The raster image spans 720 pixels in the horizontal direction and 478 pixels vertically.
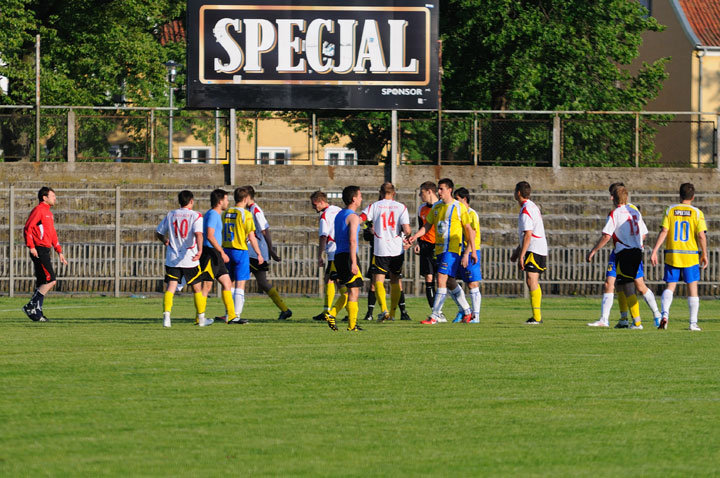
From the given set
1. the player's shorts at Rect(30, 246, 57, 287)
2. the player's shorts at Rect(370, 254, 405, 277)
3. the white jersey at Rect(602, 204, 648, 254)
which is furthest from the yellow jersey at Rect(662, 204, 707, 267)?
the player's shorts at Rect(30, 246, 57, 287)

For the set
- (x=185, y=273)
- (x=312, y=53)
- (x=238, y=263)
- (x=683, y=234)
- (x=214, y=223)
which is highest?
(x=312, y=53)

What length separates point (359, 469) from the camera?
619 cm

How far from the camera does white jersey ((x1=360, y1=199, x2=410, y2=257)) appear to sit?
52.5 ft

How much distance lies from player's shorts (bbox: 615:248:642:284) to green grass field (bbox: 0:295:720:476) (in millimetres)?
1085

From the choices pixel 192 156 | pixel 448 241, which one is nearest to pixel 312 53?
pixel 448 241

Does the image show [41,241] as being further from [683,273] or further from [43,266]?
[683,273]

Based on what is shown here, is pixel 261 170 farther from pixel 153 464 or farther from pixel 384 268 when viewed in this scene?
pixel 153 464

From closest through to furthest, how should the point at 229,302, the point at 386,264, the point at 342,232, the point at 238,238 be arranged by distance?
the point at 342,232
the point at 229,302
the point at 238,238
the point at 386,264

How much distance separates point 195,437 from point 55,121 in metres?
27.1

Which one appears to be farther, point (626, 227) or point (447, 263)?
point (447, 263)

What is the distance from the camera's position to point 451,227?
51.9 feet

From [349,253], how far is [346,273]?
26cm

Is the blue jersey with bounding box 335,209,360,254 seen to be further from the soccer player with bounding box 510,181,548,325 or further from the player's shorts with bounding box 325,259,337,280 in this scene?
the soccer player with bounding box 510,181,548,325

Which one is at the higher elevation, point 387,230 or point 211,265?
point 387,230
